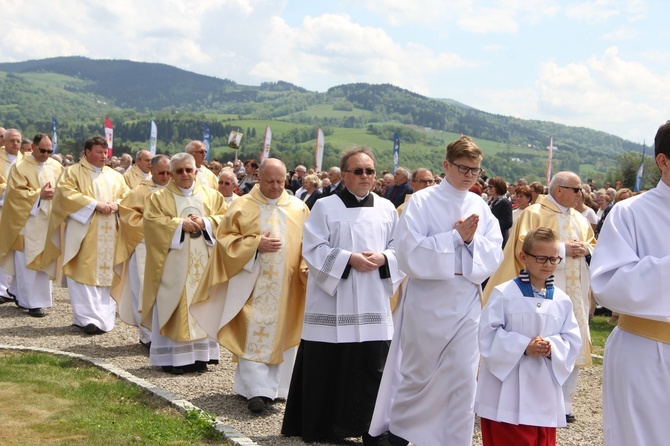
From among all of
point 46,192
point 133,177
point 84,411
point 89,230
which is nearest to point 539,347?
point 84,411

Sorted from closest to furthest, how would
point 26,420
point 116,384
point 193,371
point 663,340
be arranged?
point 663,340
point 26,420
point 116,384
point 193,371

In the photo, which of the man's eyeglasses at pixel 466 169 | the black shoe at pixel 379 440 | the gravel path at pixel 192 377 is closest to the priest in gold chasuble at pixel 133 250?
the gravel path at pixel 192 377

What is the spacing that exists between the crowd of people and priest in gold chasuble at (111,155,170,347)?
3 cm

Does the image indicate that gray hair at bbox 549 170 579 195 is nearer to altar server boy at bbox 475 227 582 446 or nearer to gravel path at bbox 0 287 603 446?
gravel path at bbox 0 287 603 446

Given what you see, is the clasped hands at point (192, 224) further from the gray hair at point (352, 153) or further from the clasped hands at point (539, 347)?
the clasped hands at point (539, 347)

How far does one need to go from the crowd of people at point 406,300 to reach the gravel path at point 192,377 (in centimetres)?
21

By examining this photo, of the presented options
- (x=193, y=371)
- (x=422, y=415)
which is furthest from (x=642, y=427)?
(x=193, y=371)

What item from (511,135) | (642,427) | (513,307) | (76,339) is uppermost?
(511,135)

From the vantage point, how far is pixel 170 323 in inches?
381

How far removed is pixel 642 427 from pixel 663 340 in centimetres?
43

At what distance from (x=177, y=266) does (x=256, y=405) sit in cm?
261

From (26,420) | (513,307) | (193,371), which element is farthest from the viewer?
(193,371)

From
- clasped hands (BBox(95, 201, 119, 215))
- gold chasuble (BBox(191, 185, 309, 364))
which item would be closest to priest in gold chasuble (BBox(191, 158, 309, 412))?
gold chasuble (BBox(191, 185, 309, 364))

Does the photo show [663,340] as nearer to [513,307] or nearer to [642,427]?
[642,427]
